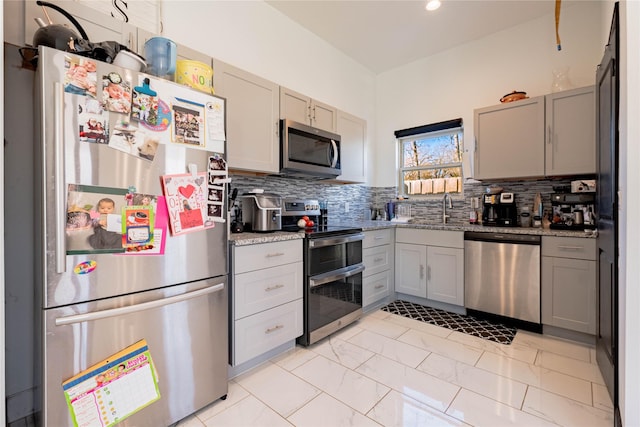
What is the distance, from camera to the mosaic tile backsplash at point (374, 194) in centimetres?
283

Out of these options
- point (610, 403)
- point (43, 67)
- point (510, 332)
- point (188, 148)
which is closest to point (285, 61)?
point (188, 148)

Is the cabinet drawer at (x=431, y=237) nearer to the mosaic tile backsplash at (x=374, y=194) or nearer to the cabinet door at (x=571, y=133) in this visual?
the mosaic tile backsplash at (x=374, y=194)

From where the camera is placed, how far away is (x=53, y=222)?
1111mm

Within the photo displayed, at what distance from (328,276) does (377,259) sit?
34.3 inches

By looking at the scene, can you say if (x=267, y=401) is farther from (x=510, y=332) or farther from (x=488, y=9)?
(x=488, y=9)

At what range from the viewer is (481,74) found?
10.9 ft

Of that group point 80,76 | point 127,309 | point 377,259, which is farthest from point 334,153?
point 127,309

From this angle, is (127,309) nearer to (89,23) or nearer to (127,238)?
(127,238)

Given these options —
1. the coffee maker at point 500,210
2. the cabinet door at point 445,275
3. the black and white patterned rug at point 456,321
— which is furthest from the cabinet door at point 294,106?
the black and white patterned rug at point 456,321

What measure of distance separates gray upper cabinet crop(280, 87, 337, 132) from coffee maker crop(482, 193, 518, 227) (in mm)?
1783

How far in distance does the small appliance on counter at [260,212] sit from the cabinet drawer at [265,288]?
365mm

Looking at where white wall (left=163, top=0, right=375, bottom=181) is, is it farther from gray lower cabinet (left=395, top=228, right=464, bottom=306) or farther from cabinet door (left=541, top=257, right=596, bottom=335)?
cabinet door (left=541, top=257, right=596, bottom=335)

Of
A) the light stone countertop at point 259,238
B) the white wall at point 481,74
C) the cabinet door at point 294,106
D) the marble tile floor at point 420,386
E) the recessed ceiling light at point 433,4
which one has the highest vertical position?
the recessed ceiling light at point 433,4

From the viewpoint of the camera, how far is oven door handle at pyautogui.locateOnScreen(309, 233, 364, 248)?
227cm
